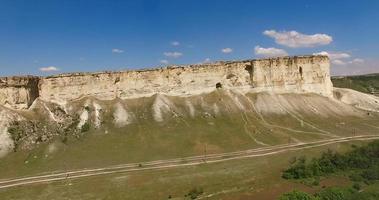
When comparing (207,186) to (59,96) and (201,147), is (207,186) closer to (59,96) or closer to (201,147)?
(201,147)

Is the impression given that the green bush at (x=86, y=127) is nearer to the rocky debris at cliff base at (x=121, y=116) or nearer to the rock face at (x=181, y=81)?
the rocky debris at cliff base at (x=121, y=116)

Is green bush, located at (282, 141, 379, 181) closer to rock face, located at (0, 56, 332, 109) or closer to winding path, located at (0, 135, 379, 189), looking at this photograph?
winding path, located at (0, 135, 379, 189)

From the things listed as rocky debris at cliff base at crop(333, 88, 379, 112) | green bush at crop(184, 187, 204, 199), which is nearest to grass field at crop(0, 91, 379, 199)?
green bush at crop(184, 187, 204, 199)

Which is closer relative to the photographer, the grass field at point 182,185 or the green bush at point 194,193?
the green bush at point 194,193

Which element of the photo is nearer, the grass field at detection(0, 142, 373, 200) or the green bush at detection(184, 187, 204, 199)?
the green bush at detection(184, 187, 204, 199)

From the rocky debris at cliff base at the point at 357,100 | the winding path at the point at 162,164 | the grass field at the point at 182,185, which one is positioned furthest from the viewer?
the rocky debris at cliff base at the point at 357,100

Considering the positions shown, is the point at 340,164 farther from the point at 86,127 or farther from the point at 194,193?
the point at 86,127

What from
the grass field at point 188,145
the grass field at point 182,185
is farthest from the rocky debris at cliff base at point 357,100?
the grass field at point 182,185

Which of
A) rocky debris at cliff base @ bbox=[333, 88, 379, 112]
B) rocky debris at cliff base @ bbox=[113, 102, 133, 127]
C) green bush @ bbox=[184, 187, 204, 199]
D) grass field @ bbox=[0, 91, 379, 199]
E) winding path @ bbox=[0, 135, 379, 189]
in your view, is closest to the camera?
green bush @ bbox=[184, 187, 204, 199]

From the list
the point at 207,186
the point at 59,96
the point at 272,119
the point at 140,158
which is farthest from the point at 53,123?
the point at 272,119
